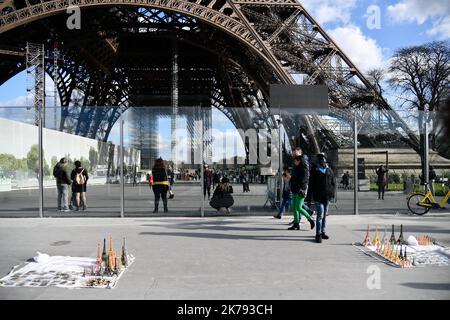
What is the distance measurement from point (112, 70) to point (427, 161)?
147ft

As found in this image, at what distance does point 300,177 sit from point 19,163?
329 inches

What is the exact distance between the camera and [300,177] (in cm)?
980

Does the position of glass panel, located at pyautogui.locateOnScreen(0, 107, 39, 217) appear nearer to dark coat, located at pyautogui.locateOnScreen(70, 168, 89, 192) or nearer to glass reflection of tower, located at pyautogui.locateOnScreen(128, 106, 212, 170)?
dark coat, located at pyautogui.locateOnScreen(70, 168, 89, 192)

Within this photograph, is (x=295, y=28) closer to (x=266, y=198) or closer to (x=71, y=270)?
(x=266, y=198)

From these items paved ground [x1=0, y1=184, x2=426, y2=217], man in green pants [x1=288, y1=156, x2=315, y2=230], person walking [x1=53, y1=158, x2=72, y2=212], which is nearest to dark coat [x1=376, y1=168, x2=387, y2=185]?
paved ground [x1=0, y1=184, x2=426, y2=217]

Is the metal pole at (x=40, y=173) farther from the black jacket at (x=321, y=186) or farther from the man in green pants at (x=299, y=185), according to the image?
the black jacket at (x=321, y=186)

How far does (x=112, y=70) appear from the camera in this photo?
5309 cm

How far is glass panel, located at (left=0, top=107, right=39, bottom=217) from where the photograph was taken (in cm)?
1288

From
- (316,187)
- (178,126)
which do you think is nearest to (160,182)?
(178,126)

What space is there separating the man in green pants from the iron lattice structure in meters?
3.24

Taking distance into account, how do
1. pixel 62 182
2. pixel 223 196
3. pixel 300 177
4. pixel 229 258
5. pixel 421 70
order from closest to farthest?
pixel 229 258, pixel 300 177, pixel 223 196, pixel 62 182, pixel 421 70

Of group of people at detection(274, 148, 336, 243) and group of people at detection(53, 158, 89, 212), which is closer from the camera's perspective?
group of people at detection(274, 148, 336, 243)

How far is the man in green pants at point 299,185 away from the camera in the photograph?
976 centimetres

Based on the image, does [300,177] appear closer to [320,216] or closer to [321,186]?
[321,186]
